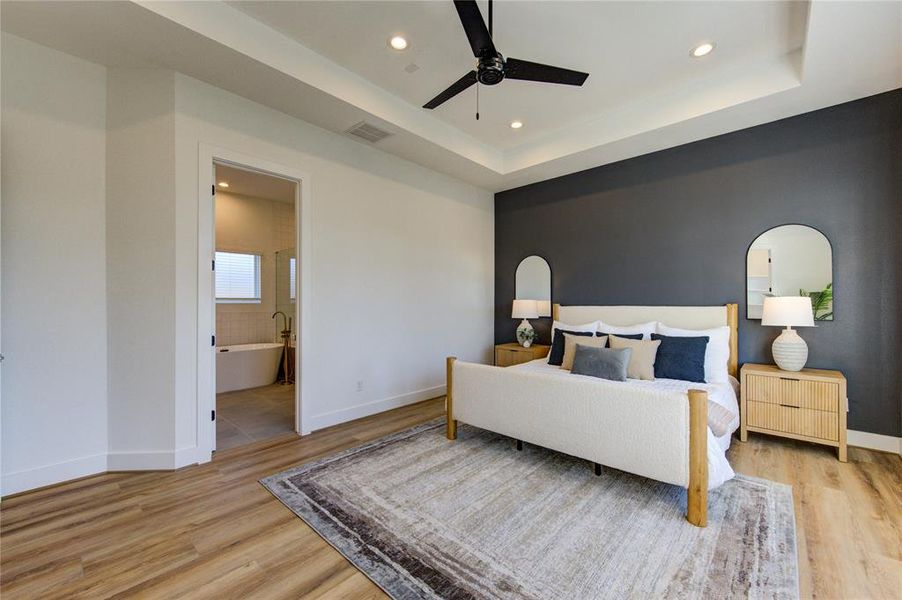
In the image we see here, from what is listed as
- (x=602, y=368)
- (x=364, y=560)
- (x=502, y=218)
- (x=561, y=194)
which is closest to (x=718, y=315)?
(x=602, y=368)

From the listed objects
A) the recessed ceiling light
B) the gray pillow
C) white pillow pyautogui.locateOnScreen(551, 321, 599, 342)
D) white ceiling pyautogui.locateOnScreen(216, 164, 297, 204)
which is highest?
the recessed ceiling light

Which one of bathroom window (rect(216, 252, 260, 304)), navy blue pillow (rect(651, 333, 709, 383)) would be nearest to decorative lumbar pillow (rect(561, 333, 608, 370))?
navy blue pillow (rect(651, 333, 709, 383))

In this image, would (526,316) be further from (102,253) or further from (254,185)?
(254,185)

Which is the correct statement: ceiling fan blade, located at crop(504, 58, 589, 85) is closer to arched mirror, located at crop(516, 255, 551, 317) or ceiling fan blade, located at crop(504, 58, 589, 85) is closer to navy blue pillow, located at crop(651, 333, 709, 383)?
navy blue pillow, located at crop(651, 333, 709, 383)

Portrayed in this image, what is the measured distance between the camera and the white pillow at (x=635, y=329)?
3.78 metres

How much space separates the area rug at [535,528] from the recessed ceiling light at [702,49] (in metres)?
3.17

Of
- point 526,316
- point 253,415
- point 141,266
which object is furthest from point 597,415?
point 253,415

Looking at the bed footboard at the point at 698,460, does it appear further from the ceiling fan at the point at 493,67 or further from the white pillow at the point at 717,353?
the ceiling fan at the point at 493,67

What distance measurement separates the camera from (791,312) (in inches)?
122

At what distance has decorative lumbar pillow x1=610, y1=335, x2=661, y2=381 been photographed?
10.9 feet

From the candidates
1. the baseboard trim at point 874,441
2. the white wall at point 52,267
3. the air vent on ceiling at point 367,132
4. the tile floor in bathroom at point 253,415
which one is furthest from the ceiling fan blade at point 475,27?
the baseboard trim at point 874,441

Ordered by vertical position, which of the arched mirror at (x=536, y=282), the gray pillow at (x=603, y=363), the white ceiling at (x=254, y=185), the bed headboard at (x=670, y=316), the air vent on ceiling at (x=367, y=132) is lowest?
the gray pillow at (x=603, y=363)

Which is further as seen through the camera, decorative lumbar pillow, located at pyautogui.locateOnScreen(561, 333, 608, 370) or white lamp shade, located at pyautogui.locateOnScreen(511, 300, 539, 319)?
white lamp shade, located at pyautogui.locateOnScreen(511, 300, 539, 319)

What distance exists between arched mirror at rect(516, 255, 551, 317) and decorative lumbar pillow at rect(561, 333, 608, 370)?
1013mm
